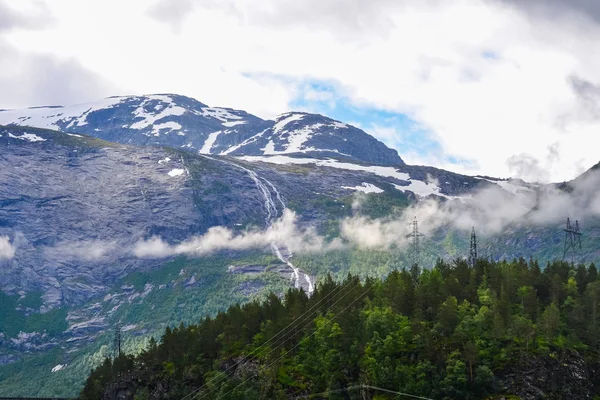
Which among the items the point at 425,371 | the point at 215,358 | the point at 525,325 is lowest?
the point at 215,358

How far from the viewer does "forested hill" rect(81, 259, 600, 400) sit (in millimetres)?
120250

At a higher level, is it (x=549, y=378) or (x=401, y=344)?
(x=549, y=378)

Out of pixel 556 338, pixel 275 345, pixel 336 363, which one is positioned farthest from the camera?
pixel 275 345

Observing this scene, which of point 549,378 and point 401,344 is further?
point 401,344

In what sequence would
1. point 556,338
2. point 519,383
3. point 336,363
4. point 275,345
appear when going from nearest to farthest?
point 519,383 < point 556,338 < point 336,363 < point 275,345

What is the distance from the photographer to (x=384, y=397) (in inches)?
4865

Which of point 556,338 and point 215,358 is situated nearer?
point 556,338

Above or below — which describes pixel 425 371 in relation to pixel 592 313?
below

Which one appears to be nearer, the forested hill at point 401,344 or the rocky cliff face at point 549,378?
the rocky cliff face at point 549,378

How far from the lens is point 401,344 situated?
132000 mm

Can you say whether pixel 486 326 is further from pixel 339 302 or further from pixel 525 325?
pixel 339 302

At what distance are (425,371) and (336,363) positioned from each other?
19324mm

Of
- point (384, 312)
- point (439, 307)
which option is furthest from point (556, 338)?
point (384, 312)

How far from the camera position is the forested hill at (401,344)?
4734 inches
